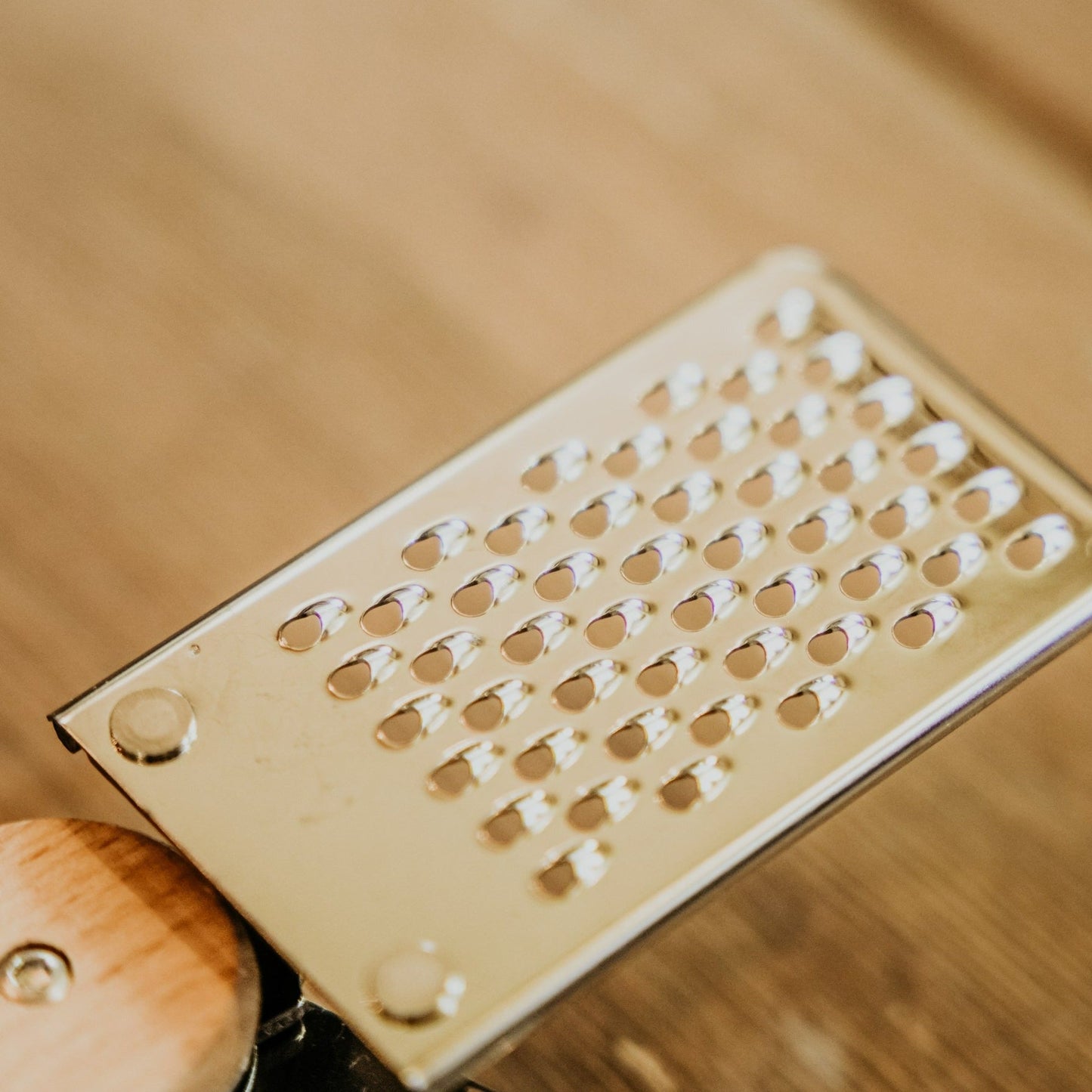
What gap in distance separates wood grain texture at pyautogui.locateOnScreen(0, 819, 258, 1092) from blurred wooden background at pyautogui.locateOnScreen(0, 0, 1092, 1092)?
102 millimetres

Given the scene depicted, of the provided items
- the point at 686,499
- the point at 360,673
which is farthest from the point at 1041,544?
the point at 360,673

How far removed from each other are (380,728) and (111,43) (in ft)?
→ 1.34

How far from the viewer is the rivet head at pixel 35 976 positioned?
33cm

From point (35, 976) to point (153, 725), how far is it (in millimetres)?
70

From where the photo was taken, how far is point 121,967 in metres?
0.34

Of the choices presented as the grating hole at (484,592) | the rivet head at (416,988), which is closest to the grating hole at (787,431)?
the grating hole at (484,592)

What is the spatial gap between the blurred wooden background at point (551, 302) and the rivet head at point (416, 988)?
0.33ft

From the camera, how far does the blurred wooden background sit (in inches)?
17.9

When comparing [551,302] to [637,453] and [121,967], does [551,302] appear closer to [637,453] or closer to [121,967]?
[637,453]

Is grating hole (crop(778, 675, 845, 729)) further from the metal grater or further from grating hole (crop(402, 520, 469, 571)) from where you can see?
grating hole (crop(402, 520, 469, 571))

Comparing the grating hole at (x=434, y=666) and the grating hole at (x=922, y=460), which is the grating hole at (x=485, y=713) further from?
the grating hole at (x=922, y=460)

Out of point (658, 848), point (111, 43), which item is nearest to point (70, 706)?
point (658, 848)

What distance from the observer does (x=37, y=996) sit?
13.0 inches

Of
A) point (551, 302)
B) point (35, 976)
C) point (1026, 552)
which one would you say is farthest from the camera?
point (551, 302)
